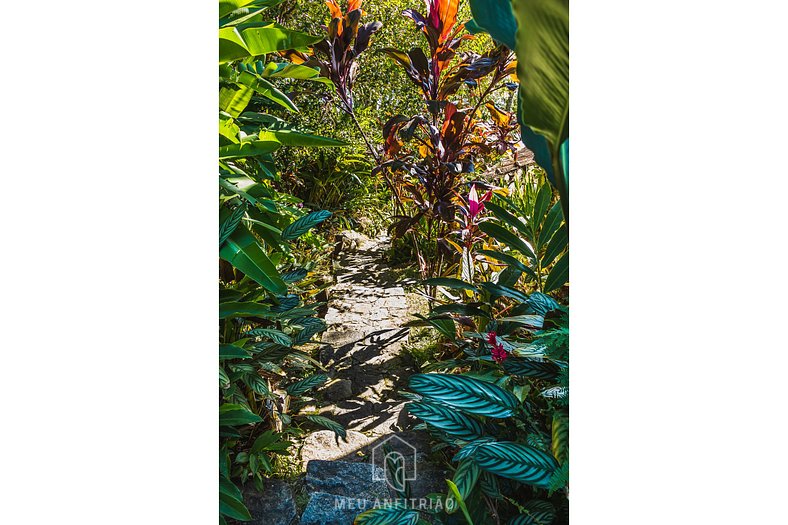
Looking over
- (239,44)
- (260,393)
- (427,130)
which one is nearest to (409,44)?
(427,130)

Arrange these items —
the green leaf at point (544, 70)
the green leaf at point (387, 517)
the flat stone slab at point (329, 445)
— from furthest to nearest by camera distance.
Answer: the flat stone slab at point (329, 445), the green leaf at point (387, 517), the green leaf at point (544, 70)

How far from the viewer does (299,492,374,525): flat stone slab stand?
1182 mm

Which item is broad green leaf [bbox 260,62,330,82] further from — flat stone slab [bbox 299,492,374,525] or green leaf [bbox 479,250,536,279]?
flat stone slab [bbox 299,492,374,525]

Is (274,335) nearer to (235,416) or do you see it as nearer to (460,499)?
(235,416)

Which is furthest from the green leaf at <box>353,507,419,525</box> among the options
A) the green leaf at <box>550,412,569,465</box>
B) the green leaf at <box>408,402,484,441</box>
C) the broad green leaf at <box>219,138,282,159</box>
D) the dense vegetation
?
the broad green leaf at <box>219,138,282,159</box>

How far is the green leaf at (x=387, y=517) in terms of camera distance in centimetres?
111

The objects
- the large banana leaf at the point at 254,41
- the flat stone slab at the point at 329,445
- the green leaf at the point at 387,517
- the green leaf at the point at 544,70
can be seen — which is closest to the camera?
the green leaf at the point at 544,70

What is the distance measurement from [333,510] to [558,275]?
2.48ft

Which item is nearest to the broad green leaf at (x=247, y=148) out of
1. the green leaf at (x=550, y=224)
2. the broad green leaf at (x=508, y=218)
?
the broad green leaf at (x=508, y=218)

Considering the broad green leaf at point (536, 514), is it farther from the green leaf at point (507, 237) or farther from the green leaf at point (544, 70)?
the green leaf at point (544, 70)

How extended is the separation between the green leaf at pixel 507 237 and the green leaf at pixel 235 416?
0.68m
